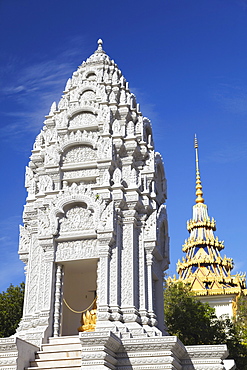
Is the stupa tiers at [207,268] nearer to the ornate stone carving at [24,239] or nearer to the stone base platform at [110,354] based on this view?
the ornate stone carving at [24,239]

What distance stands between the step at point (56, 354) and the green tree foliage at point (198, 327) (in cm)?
1405

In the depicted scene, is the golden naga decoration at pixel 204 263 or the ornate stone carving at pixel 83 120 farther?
the golden naga decoration at pixel 204 263

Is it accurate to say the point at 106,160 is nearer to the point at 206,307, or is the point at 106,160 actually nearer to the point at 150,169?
the point at 150,169

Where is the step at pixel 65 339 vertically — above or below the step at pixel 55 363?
above

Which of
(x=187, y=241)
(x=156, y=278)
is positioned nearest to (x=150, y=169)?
(x=156, y=278)

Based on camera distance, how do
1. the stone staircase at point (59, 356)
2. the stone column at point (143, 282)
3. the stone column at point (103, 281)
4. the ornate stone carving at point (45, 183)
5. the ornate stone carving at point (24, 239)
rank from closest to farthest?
the stone staircase at point (59, 356) < the stone column at point (103, 281) < the stone column at point (143, 282) < the ornate stone carving at point (45, 183) < the ornate stone carving at point (24, 239)

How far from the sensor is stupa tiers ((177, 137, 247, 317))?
1684 inches

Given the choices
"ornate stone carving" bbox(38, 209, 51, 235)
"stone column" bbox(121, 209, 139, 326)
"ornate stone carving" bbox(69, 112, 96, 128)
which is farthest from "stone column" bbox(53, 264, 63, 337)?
"ornate stone carving" bbox(69, 112, 96, 128)

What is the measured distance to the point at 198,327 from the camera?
27.9 metres

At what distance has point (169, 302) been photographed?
96.8 ft

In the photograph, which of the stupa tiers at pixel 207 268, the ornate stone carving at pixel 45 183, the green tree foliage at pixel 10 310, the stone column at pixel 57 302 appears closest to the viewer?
the stone column at pixel 57 302

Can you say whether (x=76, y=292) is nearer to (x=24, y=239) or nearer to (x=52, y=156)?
(x=24, y=239)

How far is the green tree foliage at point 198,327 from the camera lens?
1075 inches

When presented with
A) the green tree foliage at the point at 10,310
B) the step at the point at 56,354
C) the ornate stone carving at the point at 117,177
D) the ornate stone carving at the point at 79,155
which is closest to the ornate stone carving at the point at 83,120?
the ornate stone carving at the point at 79,155
